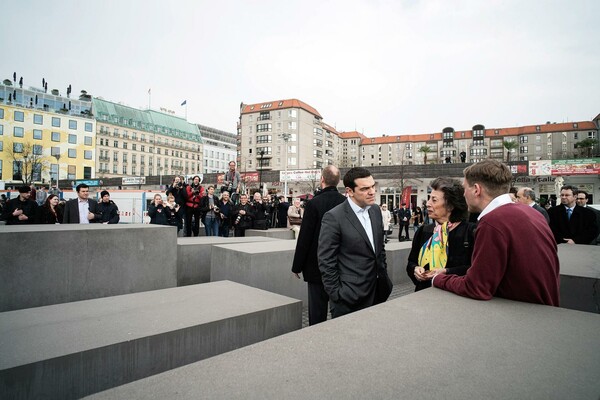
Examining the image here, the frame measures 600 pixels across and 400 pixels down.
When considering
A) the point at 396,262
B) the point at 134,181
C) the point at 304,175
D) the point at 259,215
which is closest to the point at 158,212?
the point at 259,215

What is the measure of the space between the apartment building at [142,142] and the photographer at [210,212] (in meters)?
81.0

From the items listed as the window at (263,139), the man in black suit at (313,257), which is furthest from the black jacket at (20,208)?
the window at (263,139)

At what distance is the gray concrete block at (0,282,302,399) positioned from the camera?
222 centimetres

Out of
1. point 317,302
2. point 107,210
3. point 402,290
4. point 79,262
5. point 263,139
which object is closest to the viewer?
point 317,302

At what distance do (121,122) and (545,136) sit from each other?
120 meters

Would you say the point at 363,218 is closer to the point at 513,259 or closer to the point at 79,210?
the point at 513,259

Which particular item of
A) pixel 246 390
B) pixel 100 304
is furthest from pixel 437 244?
pixel 100 304

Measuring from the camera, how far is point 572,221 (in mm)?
7461

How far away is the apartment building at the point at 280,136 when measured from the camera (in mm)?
82250

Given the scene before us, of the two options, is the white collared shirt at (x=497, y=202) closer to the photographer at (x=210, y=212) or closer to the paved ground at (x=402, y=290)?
the paved ground at (x=402, y=290)

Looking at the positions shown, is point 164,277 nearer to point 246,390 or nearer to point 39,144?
point 246,390

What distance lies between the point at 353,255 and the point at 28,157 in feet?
308

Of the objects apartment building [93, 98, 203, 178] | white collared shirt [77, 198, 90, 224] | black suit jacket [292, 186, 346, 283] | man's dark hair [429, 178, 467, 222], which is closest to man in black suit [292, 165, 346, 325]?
black suit jacket [292, 186, 346, 283]

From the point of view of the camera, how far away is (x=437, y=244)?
3365 millimetres
